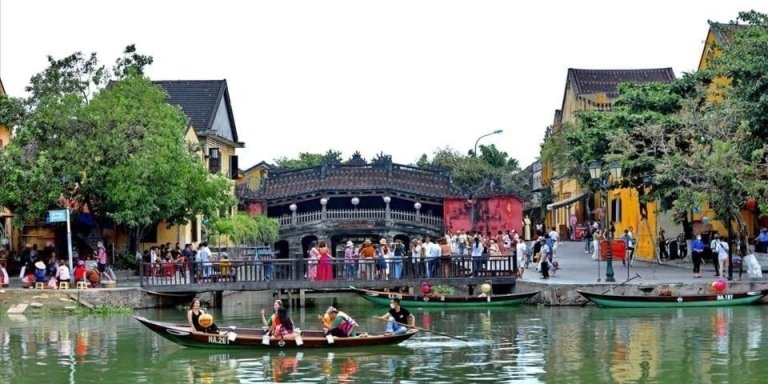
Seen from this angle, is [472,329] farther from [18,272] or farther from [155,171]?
[18,272]

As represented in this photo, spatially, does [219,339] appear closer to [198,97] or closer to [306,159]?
[198,97]

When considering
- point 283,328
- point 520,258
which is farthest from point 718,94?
point 283,328

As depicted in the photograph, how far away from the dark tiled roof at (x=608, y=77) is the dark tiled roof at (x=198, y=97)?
91.9 feet

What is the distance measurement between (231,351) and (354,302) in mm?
20857

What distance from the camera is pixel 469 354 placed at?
29922 mm

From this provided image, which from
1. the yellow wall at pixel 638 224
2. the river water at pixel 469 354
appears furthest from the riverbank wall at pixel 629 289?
the yellow wall at pixel 638 224

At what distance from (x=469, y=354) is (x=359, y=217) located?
44685 mm

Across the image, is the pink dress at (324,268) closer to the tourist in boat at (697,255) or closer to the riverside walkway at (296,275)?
the riverside walkway at (296,275)

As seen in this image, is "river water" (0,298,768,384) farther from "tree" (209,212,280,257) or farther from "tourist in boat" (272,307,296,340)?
"tree" (209,212,280,257)

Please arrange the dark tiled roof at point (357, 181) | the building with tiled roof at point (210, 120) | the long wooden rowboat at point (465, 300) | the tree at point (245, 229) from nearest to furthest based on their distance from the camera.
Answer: the long wooden rowboat at point (465, 300) → the tree at point (245, 229) → the building with tiled roof at point (210, 120) → the dark tiled roof at point (357, 181)

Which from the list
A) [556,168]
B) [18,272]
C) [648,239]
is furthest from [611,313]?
[556,168]

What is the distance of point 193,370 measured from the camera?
28062 millimetres

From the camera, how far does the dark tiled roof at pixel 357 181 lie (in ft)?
244

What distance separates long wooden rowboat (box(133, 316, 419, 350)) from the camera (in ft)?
98.6
